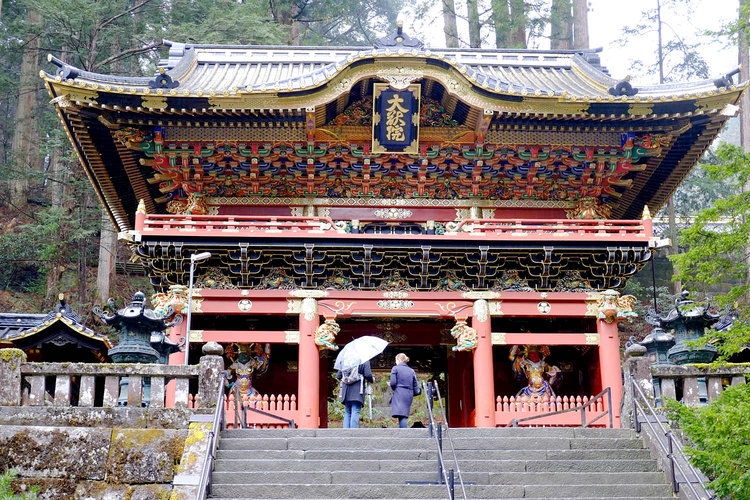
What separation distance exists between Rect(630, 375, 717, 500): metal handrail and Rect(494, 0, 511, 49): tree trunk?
20.5m

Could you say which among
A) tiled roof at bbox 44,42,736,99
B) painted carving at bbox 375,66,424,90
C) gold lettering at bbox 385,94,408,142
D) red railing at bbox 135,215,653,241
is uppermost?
tiled roof at bbox 44,42,736,99

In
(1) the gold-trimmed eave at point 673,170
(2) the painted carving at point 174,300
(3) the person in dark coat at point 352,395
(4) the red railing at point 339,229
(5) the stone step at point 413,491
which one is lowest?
(5) the stone step at point 413,491

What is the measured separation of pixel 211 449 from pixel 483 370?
22.5 feet

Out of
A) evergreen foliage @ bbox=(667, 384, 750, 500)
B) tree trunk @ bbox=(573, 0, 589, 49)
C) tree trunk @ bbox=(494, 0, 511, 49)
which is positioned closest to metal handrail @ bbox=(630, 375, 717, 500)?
evergreen foliage @ bbox=(667, 384, 750, 500)

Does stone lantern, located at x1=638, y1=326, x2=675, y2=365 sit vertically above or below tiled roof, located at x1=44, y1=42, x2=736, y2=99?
below

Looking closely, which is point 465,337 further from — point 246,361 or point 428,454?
point 428,454

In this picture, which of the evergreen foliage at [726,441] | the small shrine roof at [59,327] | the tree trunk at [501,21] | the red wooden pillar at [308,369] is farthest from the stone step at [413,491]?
the tree trunk at [501,21]

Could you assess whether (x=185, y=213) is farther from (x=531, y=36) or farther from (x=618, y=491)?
(x=531, y=36)

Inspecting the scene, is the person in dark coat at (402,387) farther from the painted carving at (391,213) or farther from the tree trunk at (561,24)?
the tree trunk at (561,24)

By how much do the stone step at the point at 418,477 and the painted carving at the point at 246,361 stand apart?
20.8 feet

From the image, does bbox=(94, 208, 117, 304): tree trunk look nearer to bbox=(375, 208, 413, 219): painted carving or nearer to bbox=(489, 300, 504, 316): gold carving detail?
bbox=(375, 208, 413, 219): painted carving

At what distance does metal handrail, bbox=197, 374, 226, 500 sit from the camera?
8.98 metres

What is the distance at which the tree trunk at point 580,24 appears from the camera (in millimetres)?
28544

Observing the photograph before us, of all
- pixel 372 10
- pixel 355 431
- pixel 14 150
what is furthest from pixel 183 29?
pixel 355 431
